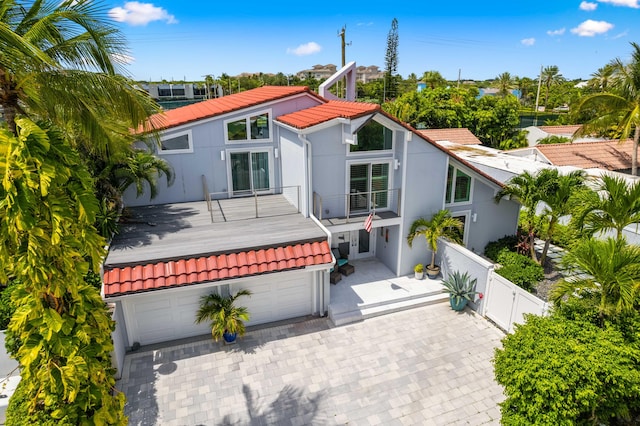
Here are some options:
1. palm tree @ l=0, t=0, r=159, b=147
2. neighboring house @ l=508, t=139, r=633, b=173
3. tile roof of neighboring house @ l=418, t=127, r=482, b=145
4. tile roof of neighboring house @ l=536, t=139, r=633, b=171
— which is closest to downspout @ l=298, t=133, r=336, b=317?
palm tree @ l=0, t=0, r=159, b=147

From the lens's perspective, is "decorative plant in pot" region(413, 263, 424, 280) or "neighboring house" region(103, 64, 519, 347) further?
"decorative plant in pot" region(413, 263, 424, 280)

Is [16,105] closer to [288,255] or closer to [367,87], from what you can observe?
[288,255]

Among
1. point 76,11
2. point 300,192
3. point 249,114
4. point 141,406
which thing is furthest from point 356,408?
point 249,114

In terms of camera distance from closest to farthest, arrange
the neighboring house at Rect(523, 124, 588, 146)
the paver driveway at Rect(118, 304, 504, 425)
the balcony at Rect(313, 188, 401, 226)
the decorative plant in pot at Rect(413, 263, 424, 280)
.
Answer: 1. the paver driveway at Rect(118, 304, 504, 425)
2. the balcony at Rect(313, 188, 401, 226)
3. the decorative plant in pot at Rect(413, 263, 424, 280)
4. the neighboring house at Rect(523, 124, 588, 146)

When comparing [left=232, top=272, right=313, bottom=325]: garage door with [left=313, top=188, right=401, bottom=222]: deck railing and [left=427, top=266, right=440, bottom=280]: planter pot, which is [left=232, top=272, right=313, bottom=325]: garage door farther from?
[left=427, top=266, right=440, bottom=280]: planter pot

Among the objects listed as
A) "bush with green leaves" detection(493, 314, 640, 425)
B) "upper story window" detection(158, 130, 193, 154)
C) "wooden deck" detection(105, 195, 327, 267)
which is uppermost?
"upper story window" detection(158, 130, 193, 154)

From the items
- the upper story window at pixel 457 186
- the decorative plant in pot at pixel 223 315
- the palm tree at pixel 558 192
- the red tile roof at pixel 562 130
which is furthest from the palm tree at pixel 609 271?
the red tile roof at pixel 562 130
